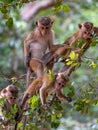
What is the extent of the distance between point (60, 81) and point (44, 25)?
2.30ft

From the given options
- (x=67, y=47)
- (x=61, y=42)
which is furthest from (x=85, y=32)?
(x=61, y=42)

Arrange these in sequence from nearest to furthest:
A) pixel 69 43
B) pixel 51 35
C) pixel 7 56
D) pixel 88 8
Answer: pixel 69 43 < pixel 51 35 < pixel 7 56 < pixel 88 8

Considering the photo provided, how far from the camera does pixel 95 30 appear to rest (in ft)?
10.3

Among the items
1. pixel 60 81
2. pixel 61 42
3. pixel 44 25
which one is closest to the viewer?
pixel 60 81

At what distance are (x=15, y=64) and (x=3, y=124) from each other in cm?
457

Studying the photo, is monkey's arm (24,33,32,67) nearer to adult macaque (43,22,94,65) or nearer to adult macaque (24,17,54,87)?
adult macaque (24,17,54,87)

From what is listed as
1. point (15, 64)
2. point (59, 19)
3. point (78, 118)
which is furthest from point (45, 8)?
point (78, 118)

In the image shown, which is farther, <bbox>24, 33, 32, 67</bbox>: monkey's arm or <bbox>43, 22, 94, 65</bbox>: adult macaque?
<bbox>24, 33, 32, 67</bbox>: monkey's arm

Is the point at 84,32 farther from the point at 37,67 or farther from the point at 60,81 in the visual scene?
the point at 37,67

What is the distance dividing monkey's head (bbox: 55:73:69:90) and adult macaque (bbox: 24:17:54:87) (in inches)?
20.3

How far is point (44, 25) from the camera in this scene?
3848 millimetres

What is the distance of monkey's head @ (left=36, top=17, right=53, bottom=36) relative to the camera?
3.80 m

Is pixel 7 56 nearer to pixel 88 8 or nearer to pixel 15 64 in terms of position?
pixel 15 64

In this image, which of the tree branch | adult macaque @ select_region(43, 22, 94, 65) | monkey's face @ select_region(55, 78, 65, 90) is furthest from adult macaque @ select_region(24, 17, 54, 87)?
the tree branch
